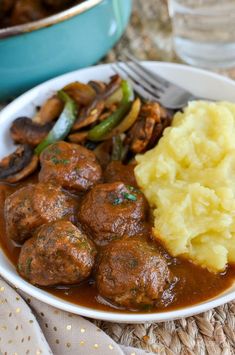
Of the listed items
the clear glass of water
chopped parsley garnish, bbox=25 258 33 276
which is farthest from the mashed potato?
the clear glass of water

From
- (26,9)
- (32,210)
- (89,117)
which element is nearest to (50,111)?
(89,117)

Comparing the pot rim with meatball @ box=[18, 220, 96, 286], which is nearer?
meatball @ box=[18, 220, 96, 286]

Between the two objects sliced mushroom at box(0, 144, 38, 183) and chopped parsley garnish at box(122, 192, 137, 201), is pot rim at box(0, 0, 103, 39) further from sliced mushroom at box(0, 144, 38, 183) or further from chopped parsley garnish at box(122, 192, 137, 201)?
chopped parsley garnish at box(122, 192, 137, 201)

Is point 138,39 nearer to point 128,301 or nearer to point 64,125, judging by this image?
point 64,125

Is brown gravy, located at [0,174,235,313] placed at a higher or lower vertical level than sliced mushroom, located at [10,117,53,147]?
lower

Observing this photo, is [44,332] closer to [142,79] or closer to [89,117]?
[89,117]

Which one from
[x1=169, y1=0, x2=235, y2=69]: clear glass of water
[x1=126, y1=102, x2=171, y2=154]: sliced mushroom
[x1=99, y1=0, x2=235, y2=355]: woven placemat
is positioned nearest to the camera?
[x1=99, y1=0, x2=235, y2=355]: woven placemat

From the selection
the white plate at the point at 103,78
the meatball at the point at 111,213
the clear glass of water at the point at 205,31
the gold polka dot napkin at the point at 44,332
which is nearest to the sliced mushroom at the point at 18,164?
the white plate at the point at 103,78

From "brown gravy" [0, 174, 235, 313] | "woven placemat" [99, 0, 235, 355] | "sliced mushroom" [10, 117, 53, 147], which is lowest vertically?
"woven placemat" [99, 0, 235, 355]

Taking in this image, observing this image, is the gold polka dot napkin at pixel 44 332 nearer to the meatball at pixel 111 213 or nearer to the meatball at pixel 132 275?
the meatball at pixel 132 275
